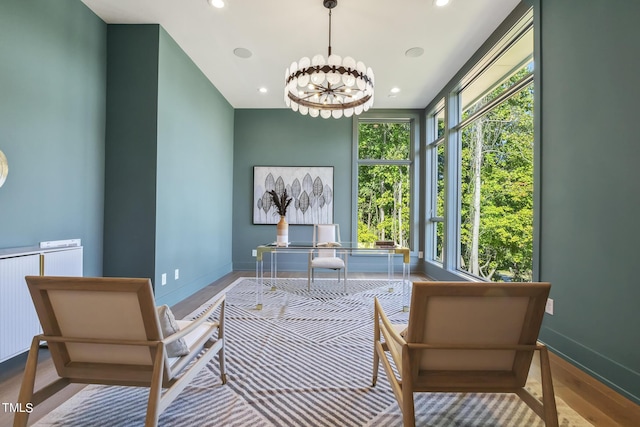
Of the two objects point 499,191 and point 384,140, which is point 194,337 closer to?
point 499,191

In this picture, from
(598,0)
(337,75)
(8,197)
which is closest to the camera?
(598,0)

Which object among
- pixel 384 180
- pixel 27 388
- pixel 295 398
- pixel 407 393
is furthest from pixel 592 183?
pixel 384 180

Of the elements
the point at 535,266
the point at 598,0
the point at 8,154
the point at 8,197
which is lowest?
the point at 535,266

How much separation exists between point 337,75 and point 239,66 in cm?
187

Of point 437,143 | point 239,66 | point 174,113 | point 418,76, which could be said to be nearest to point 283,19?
point 239,66

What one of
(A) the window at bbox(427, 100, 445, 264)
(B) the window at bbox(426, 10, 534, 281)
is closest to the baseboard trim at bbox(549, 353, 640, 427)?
(B) the window at bbox(426, 10, 534, 281)

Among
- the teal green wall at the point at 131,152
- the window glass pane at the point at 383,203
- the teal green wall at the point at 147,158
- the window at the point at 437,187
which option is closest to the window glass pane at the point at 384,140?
the window glass pane at the point at 383,203

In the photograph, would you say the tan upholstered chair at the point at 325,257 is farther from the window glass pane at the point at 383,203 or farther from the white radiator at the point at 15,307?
the white radiator at the point at 15,307

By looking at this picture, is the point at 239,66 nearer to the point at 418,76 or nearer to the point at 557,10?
the point at 418,76

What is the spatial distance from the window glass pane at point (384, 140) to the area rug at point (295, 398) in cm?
369

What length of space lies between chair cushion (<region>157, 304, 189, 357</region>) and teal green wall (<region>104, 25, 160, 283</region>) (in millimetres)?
1851

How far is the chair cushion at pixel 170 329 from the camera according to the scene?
1.31 meters

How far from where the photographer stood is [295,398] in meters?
1.66

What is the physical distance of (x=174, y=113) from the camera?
11.0ft
